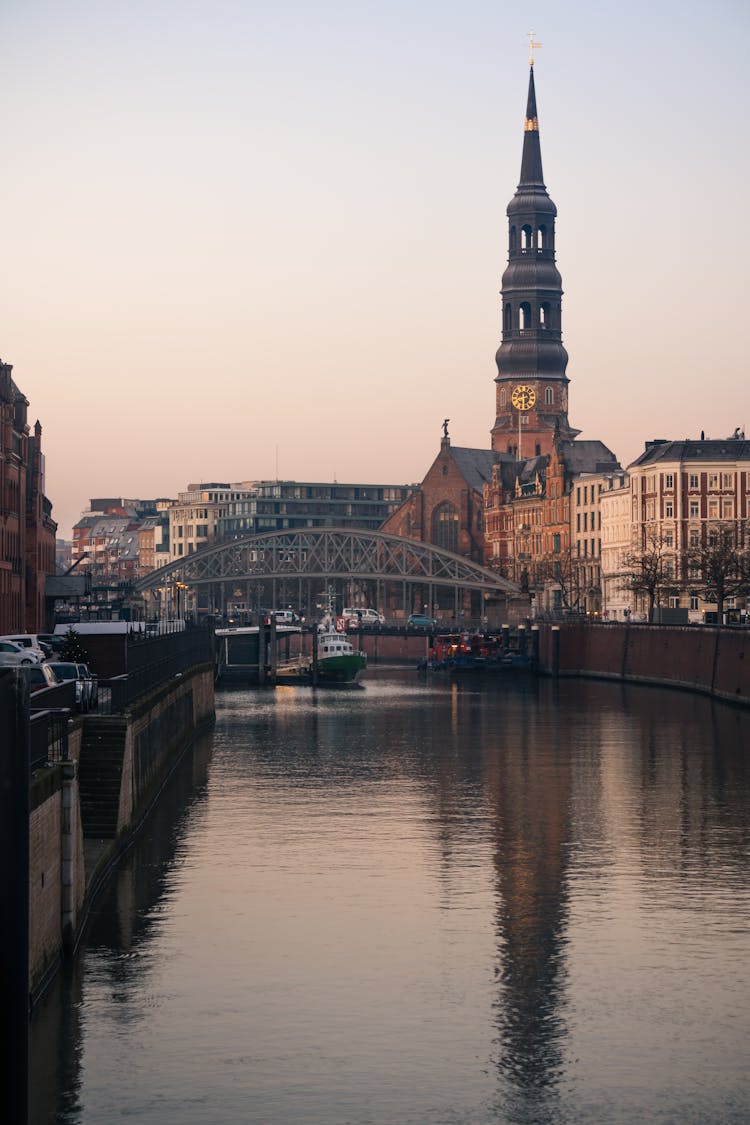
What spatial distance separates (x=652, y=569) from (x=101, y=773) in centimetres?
12529

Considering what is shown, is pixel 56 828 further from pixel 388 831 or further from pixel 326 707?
pixel 326 707

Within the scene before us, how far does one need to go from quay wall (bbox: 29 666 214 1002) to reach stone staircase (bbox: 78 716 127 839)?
0.03 meters

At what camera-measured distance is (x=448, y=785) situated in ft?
247

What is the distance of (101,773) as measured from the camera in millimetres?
48969

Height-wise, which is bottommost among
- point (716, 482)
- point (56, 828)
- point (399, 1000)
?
point (399, 1000)

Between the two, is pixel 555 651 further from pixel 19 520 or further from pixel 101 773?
pixel 101 773

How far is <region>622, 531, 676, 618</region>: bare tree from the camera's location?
552 ft

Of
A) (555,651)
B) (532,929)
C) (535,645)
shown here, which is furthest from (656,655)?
(532,929)

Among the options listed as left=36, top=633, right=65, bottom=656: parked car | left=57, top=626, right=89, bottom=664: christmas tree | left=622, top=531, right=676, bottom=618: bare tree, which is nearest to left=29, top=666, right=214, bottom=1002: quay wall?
left=57, top=626, right=89, bottom=664: christmas tree

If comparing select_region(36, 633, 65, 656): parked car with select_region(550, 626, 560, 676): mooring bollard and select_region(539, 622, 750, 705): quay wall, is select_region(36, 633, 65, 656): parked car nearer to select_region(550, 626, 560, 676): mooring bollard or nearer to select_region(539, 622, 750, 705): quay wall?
select_region(539, 622, 750, 705): quay wall

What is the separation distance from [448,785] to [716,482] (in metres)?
106

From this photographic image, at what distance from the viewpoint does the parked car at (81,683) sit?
5037cm

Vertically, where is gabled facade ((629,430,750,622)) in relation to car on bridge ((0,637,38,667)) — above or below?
above

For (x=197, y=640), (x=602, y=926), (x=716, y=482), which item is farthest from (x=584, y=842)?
(x=716, y=482)
